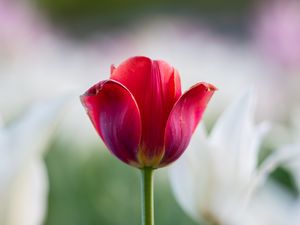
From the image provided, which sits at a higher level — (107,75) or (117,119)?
(117,119)

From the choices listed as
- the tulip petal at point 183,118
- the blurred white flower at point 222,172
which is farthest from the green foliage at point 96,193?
the tulip petal at point 183,118

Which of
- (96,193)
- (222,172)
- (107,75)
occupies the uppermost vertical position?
(222,172)

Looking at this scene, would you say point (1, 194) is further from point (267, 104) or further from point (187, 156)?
point (267, 104)

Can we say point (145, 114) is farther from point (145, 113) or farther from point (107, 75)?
point (107, 75)

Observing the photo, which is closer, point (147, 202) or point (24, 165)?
point (147, 202)

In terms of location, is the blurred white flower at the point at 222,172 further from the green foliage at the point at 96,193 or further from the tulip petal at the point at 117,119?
the green foliage at the point at 96,193

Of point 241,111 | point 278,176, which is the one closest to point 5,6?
point 278,176

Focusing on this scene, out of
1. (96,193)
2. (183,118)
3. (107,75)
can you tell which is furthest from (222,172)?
(107,75)
